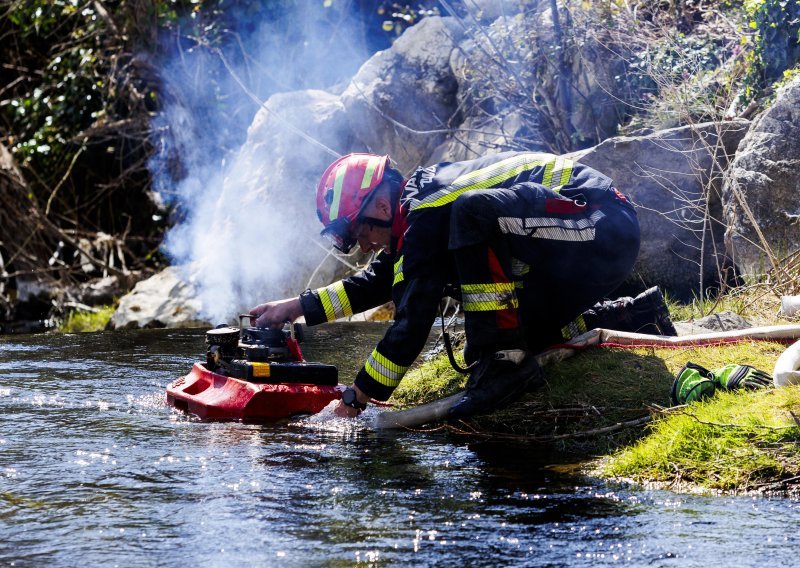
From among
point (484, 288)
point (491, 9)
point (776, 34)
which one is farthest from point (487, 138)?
point (484, 288)

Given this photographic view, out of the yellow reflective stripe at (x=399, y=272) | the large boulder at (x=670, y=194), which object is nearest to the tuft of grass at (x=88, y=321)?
the large boulder at (x=670, y=194)

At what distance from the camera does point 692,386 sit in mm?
4336

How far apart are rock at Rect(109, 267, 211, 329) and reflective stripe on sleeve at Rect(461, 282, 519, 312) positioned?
5.83 meters

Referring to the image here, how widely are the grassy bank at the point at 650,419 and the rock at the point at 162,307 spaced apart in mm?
5046

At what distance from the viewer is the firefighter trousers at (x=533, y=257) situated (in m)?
4.66

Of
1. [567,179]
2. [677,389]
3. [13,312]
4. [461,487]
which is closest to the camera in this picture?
[461,487]

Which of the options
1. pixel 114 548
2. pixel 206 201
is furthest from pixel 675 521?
pixel 206 201

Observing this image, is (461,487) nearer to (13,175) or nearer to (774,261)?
(774,261)

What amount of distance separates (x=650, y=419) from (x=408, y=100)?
714 cm

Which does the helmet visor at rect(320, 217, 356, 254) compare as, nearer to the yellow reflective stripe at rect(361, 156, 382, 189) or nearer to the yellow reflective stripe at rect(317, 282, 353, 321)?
the yellow reflective stripe at rect(361, 156, 382, 189)

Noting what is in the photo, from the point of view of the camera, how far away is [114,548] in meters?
2.95

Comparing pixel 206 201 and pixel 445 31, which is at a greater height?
pixel 445 31

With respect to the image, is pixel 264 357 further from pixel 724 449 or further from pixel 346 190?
pixel 724 449

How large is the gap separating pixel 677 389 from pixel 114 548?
252 cm
